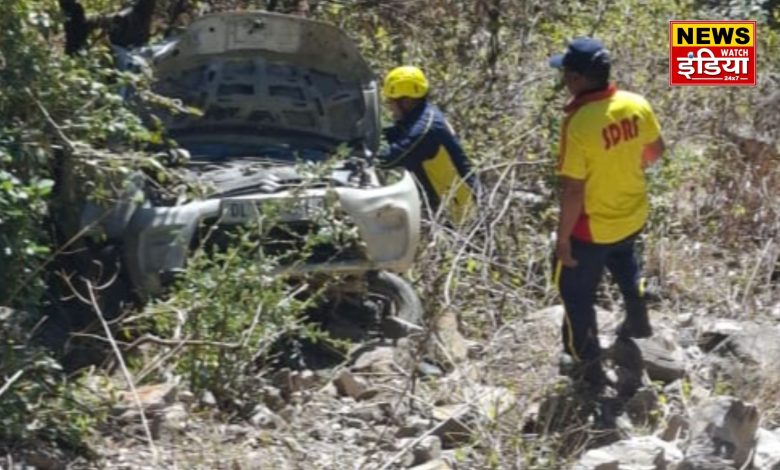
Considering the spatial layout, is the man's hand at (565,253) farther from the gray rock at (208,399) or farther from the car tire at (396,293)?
the gray rock at (208,399)

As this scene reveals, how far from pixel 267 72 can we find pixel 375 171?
1069mm

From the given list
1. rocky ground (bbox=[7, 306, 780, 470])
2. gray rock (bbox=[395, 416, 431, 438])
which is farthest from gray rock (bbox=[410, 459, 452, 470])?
gray rock (bbox=[395, 416, 431, 438])

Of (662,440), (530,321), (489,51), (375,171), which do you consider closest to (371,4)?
(489,51)

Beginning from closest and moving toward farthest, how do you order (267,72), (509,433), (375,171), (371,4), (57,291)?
(509,433) < (57,291) < (375,171) < (267,72) < (371,4)

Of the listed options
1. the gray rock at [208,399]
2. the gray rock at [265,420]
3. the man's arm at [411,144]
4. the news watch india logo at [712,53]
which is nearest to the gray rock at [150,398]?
the gray rock at [208,399]

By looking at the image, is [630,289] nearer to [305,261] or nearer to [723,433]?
[723,433]

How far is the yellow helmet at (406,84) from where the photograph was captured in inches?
385

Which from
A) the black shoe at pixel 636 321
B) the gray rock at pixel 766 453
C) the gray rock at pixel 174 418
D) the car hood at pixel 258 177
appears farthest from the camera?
the car hood at pixel 258 177

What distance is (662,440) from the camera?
7258 millimetres

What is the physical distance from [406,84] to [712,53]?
12.2 ft

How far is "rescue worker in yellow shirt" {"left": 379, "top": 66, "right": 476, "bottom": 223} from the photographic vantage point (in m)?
9.55

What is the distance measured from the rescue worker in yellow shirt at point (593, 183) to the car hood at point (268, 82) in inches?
87.0

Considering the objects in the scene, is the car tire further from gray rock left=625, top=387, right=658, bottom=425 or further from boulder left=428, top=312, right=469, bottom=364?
gray rock left=625, top=387, right=658, bottom=425

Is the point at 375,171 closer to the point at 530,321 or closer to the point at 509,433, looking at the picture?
the point at 530,321
